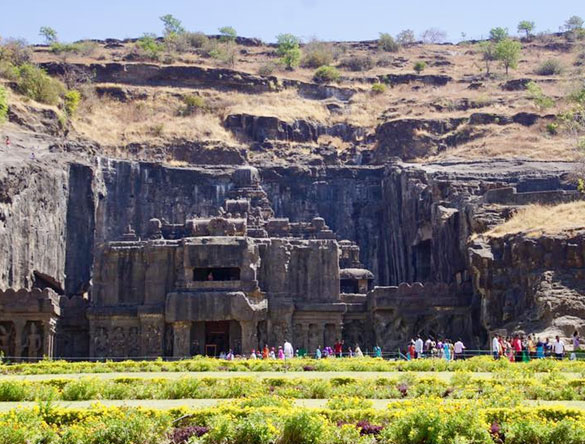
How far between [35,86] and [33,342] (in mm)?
39930

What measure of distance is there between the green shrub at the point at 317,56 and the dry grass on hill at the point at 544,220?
229 feet

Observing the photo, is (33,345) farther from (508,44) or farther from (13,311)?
(508,44)

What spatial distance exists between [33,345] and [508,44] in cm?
8268

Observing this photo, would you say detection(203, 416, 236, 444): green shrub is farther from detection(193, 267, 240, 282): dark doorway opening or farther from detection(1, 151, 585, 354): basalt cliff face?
detection(193, 267, 240, 282): dark doorway opening

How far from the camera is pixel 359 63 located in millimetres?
125812

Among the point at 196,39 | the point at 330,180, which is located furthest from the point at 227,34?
the point at 330,180

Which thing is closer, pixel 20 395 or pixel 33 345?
pixel 20 395

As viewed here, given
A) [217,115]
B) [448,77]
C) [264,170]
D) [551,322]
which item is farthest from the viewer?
[448,77]

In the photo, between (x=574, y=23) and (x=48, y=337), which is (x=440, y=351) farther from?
(x=574, y=23)

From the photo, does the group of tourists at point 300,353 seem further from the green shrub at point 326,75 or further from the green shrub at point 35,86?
the green shrub at point 326,75

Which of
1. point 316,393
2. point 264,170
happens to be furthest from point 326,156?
point 316,393

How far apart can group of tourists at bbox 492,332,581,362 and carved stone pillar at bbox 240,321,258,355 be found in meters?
15.9

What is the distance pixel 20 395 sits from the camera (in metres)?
24.8

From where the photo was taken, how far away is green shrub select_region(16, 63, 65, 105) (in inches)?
3474
